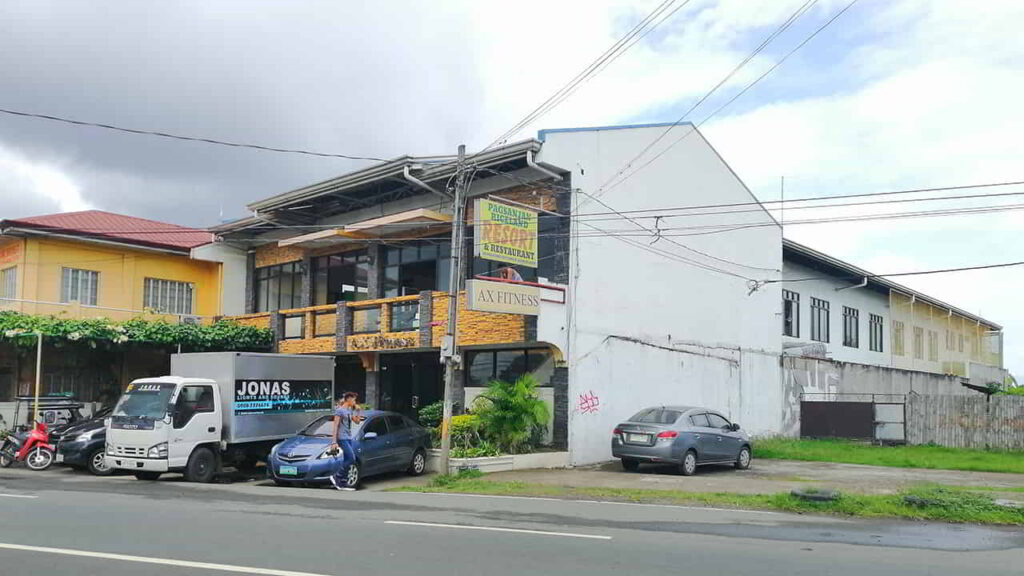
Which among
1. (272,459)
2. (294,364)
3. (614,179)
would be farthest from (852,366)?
(272,459)

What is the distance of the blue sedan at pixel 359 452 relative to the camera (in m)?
16.6

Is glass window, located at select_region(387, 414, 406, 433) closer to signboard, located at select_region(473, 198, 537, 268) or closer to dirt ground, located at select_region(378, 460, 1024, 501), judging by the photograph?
dirt ground, located at select_region(378, 460, 1024, 501)

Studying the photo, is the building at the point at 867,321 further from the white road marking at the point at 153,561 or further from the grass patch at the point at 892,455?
the white road marking at the point at 153,561

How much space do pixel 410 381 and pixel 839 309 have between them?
63.7 feet

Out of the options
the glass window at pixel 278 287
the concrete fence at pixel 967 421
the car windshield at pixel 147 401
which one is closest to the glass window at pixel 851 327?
the concrete fence at pixel 967 421

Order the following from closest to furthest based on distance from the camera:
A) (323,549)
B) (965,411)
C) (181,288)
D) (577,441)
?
(323,549)
(577,441)
(965,411)
(181,288)

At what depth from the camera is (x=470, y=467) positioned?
1833 cm

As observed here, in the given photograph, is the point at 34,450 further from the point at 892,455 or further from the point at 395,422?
the point at 892,455

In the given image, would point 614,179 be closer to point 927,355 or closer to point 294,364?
point 294,364

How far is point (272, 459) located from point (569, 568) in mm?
10486

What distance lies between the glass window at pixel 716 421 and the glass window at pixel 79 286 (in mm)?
20160

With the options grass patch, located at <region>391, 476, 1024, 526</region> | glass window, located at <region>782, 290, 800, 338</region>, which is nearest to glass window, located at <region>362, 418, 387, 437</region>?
grass patch, located at <region>391, 476, 1024, 526</region>

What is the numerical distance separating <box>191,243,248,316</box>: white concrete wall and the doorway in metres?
7.78

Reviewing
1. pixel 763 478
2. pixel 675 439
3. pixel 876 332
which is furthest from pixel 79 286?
pixel 876 332
